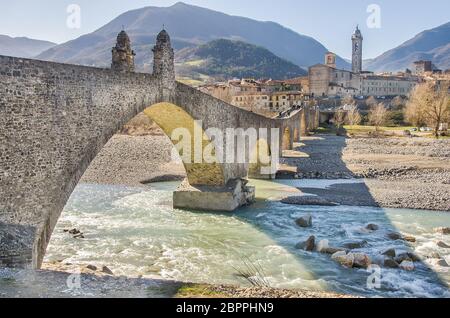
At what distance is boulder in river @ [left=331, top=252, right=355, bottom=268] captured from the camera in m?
16.3

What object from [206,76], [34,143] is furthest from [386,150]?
[206,76]

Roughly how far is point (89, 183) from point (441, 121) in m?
52.6

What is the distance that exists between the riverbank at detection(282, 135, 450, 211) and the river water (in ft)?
7.73

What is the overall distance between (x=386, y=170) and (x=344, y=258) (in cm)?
2231

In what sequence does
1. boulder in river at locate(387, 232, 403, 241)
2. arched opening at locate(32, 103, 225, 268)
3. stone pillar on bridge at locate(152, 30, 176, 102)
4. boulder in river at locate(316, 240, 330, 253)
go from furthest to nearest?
arched opening at locate(32, 103, 225, 268), stone pillar on bridge at locate(152, 30, 176, 102), boulder in river at locate(387, 232, 403, 241), boulder in river at locate(316, 240, 330, 253)

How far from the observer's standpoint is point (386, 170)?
3700 centimetres

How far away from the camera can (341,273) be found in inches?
613

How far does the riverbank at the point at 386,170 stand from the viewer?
89.8 ft

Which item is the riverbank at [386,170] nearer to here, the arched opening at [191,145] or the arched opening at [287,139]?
the arched opening at [287,139]

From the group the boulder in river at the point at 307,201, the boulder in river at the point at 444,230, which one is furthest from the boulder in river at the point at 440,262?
the boulder in river at the point at 307,201

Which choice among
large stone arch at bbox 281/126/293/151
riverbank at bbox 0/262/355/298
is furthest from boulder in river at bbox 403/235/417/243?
large stone arch at bbox 281/126/293/151

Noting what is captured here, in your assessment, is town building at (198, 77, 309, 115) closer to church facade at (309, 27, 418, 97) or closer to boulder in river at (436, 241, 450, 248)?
church facade at (309, 27, 418, 97)

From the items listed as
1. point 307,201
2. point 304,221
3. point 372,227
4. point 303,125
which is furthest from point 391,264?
point 303,125

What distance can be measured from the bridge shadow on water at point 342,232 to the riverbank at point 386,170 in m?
0.31
